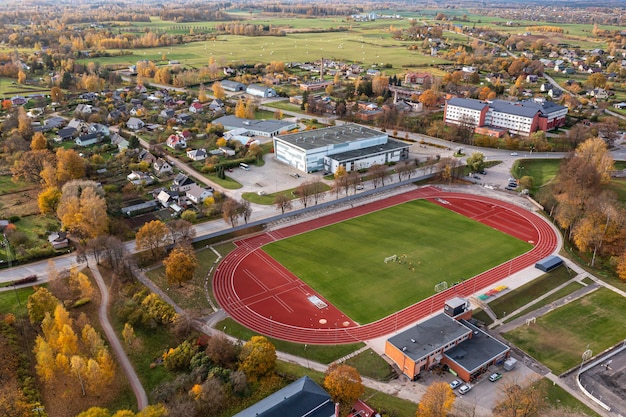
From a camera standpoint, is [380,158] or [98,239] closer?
[98,239]

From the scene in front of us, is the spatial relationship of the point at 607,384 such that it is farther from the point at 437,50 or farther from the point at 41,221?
the point at 437,50

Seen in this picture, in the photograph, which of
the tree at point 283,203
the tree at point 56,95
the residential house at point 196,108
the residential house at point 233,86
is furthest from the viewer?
the residential house at point 233,86

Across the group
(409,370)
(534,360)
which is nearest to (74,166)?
(409,370)

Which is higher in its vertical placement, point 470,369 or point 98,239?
point 98,239

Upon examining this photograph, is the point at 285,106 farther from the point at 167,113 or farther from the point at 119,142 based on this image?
the point at 119,142

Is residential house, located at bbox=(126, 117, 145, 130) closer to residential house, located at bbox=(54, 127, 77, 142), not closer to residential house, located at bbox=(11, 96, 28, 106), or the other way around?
residential house, located at bbox=(54, 127, 77, 142)

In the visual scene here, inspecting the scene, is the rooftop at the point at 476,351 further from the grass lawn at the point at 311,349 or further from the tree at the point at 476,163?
the tree at the point at 476,163

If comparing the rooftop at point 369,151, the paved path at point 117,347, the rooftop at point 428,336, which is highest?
the rooftop at point 369,151

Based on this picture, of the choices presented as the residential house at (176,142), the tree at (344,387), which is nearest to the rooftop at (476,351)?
the tree at (344,387)
